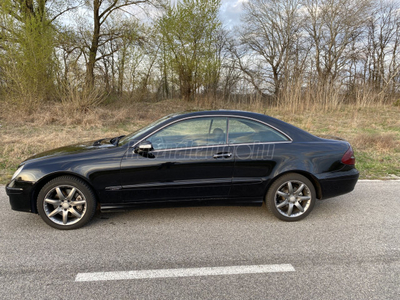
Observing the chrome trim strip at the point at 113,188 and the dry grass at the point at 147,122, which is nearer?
the chrome trim strip at the point at 113,188

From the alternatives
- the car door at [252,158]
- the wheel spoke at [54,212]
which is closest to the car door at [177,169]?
the car door at [252,158]

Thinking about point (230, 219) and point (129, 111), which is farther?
point (129, 111)

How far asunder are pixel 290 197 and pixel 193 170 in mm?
1375

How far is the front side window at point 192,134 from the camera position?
3633 mm

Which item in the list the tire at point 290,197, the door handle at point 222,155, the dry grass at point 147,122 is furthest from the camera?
the dry grass at point 147,122

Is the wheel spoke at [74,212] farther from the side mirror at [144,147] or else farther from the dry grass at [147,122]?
the dry grass at [147,122]

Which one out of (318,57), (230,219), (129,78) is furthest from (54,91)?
(318,57)

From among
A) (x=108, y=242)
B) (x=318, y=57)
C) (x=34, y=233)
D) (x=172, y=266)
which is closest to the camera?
(x=172, y=266)

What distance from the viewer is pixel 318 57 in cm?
3127

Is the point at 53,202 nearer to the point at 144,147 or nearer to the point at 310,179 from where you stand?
the point at 144,147

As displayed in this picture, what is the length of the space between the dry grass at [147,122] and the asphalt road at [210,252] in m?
2.99

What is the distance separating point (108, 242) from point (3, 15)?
14.3m

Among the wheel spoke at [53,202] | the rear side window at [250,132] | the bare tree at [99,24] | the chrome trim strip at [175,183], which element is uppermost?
the bare tree at [99,24]

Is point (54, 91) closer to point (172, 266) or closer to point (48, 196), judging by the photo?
point (48, 196)
